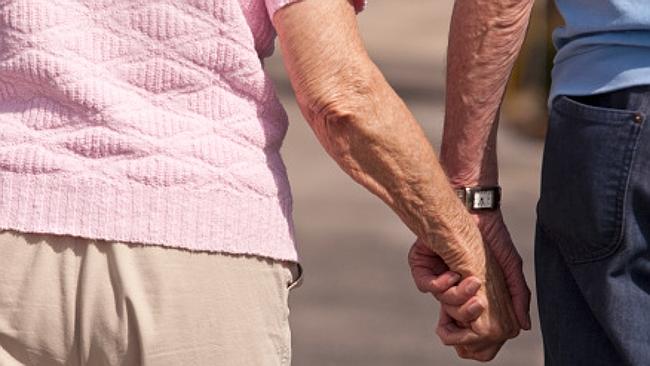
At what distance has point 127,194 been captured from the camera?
213 cm

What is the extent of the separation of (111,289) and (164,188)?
0.51 ft

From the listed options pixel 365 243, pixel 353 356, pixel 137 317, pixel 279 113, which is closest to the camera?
pixel 137 317

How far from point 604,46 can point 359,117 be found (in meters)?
0.44

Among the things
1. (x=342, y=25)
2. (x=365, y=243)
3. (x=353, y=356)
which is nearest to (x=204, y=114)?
(x=342, y=25)

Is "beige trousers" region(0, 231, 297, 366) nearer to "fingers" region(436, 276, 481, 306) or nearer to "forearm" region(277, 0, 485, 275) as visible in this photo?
"forearm" region(277, 0, 485, 275)

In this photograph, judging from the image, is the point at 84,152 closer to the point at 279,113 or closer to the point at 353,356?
the point at 279,113

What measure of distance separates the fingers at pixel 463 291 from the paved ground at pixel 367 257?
8.05 ft

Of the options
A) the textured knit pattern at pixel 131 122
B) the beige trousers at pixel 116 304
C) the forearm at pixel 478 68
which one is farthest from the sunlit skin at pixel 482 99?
the beige trousers at pixel 116 304

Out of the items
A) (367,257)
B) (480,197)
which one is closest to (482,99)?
(480,197)

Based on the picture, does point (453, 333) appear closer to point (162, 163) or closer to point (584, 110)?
point (584, 110)

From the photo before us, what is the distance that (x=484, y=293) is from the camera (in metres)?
2.71

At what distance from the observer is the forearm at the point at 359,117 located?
2240 millimetres

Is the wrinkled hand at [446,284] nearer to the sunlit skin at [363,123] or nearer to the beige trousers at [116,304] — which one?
the sunlit skin at [363,123]

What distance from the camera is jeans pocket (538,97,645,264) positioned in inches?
95.4
